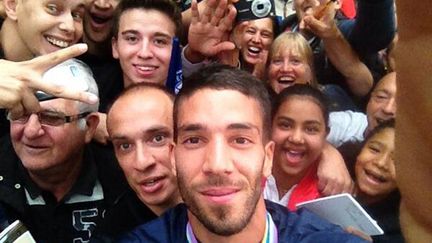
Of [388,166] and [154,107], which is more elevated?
[154,107]

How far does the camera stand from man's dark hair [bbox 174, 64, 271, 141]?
136 centimetres

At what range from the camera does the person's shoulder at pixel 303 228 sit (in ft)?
4.29

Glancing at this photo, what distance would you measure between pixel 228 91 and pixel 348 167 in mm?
802

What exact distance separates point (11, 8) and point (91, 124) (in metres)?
0.50

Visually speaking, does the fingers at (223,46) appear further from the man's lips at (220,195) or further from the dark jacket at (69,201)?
the man's lips at (220,195)

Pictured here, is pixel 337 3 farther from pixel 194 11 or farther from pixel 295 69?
pixel 194 11

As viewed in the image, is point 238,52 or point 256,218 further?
point 238,52

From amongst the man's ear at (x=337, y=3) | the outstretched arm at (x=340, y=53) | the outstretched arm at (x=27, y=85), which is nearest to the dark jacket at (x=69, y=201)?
the outstretched arm at (x=27, y=85)

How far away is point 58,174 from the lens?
181 cm

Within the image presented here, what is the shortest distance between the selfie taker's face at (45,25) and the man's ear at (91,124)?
278 mm

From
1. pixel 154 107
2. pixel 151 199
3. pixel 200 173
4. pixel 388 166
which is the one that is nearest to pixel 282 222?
pixel 200 173

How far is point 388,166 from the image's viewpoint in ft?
6.16

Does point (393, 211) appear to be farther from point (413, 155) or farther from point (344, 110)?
point (413, 155)

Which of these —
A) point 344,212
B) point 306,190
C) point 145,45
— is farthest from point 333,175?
point 145,45
